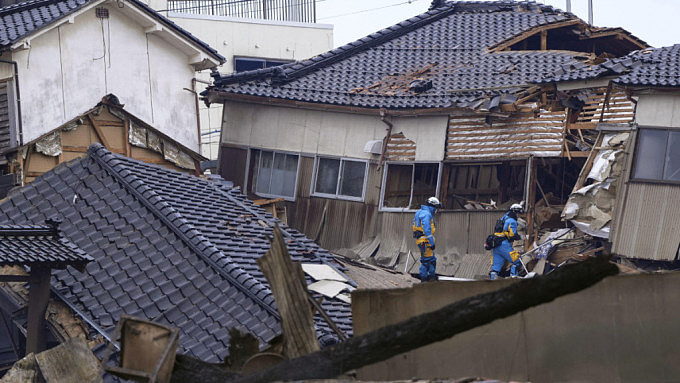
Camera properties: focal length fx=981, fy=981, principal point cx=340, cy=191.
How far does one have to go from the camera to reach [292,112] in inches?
914

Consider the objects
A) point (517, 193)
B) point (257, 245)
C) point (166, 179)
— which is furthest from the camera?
point (517, 193)

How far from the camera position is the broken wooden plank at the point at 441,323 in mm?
4793

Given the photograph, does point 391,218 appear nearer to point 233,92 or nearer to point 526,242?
point 526,242

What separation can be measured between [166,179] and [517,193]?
27.7 ft

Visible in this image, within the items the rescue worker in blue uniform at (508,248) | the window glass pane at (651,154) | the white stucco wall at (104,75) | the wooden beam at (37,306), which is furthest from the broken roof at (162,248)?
the window glass pane at (651,154)

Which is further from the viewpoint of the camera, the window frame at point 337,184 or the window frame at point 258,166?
the window frame at point 258,166

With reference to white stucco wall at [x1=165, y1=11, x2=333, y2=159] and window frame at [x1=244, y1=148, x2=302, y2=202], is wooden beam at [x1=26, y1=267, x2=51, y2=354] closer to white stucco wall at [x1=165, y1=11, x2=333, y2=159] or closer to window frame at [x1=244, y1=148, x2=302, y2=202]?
window frame at [x1=244, y1=148, x2=302, y2=202]

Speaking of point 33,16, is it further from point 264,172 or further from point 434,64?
point 434,64

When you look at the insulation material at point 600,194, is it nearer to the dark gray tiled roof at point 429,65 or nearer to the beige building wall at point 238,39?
the dark gray tiled roof at point 429,65

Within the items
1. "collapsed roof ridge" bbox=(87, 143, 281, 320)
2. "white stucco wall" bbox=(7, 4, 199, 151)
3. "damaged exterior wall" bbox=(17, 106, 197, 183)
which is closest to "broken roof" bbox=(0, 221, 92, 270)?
"collapsed roof ridge" bbox=(87, 143, 281, 320)

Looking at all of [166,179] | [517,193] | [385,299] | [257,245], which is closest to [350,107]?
[517,193]

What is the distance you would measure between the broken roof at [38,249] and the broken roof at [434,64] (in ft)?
37.3

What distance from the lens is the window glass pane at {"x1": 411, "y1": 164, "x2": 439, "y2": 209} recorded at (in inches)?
870

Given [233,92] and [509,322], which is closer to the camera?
[509,322]
